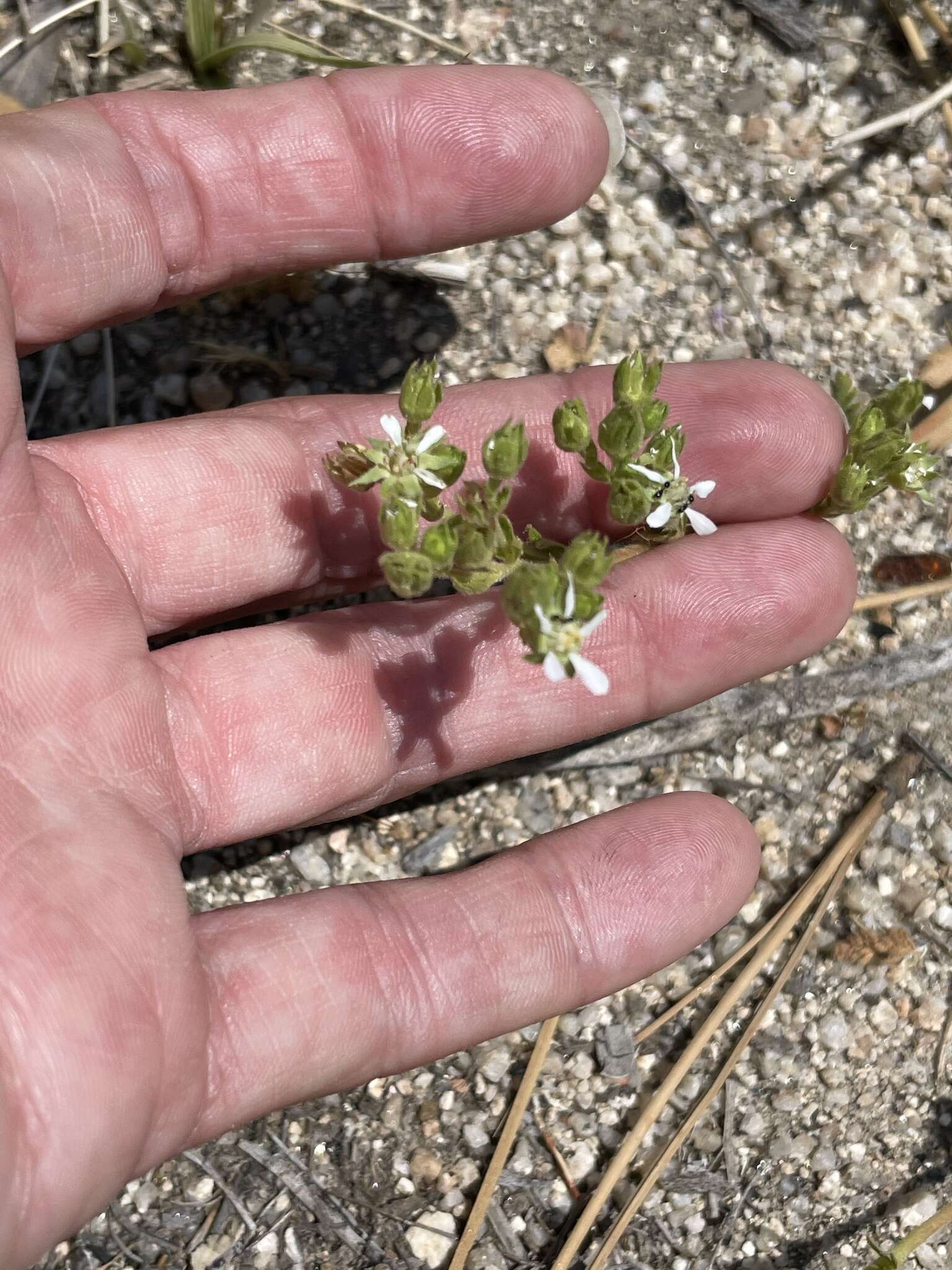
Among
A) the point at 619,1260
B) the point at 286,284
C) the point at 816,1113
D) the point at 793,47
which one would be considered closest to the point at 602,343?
the point at 286,284

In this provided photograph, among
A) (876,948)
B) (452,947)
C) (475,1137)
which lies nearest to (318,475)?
(452,947)

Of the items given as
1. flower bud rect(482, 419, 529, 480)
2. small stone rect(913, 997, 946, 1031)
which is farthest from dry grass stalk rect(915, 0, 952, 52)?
small stone rect(913, 997, 946, 1031)

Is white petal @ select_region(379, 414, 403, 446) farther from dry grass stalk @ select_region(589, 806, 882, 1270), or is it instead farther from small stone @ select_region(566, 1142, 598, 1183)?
small stone @ select_region(566, 1142, 598, 1183)

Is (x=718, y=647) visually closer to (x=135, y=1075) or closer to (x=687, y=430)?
(x=687, y=430)

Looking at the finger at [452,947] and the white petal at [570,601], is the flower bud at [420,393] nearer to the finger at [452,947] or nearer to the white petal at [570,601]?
the white petal at [570,601]

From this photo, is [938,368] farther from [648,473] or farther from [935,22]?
[648,473]
